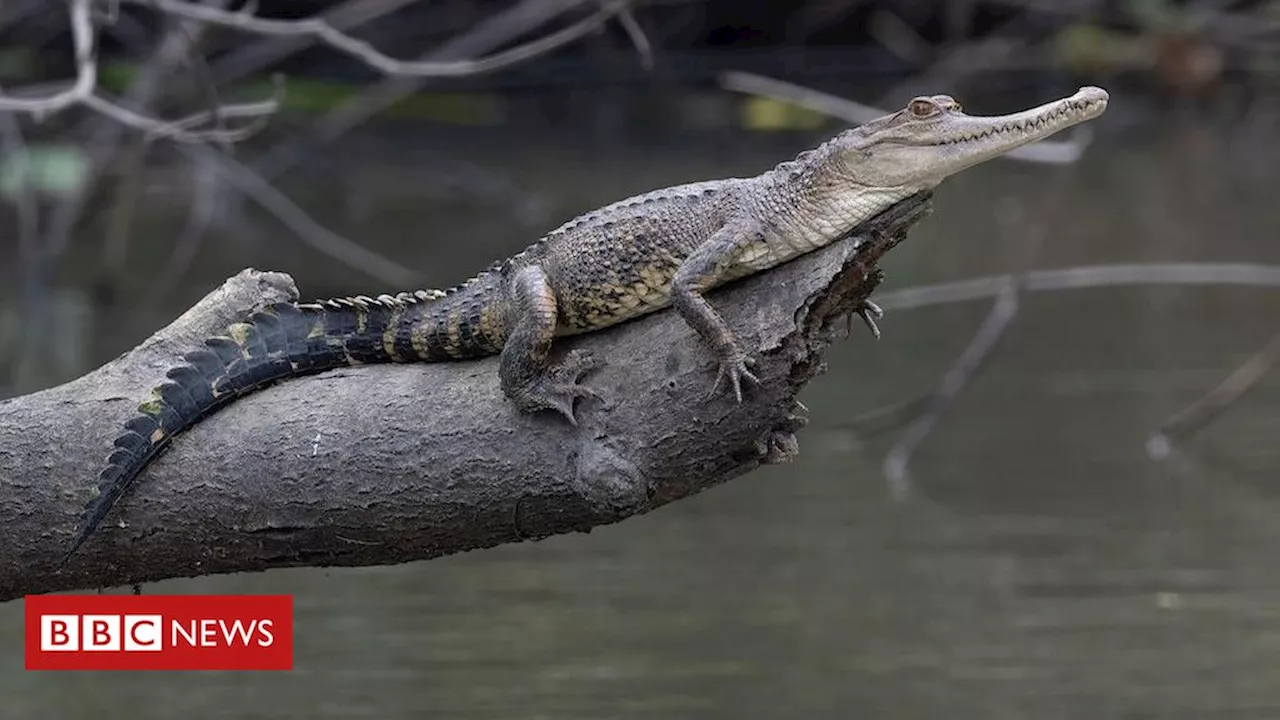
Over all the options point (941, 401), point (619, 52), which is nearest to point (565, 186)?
point (619, 52)

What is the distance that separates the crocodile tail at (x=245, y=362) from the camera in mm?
3836

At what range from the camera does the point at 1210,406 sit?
681cm

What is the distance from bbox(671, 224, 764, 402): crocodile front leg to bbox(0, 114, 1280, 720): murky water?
5.38 ft

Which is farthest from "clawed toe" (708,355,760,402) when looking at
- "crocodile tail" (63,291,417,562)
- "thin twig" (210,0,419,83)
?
"thin twig" (210,0,419,83)

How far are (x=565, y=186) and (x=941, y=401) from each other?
8.12m

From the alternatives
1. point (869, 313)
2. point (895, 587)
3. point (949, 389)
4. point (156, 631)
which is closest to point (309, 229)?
point (949, 389)

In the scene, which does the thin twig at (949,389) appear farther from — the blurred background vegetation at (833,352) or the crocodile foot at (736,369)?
the crocodile foot at (736,369)

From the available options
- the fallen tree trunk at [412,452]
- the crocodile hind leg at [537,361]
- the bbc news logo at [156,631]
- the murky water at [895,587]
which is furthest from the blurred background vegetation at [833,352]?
the crocodile hind leg at [537,361]

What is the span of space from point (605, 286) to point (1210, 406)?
144 inches

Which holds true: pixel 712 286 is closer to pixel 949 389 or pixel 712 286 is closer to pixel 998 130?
pixel 998 130

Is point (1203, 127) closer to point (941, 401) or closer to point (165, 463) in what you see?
point (941, 401)

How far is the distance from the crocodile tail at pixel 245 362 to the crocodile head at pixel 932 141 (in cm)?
104

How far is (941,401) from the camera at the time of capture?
645cm

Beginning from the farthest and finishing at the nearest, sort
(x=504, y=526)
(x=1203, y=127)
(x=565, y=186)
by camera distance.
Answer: (x=1203, y=127) → (x=565, y=186) → (x=504, y=526)
